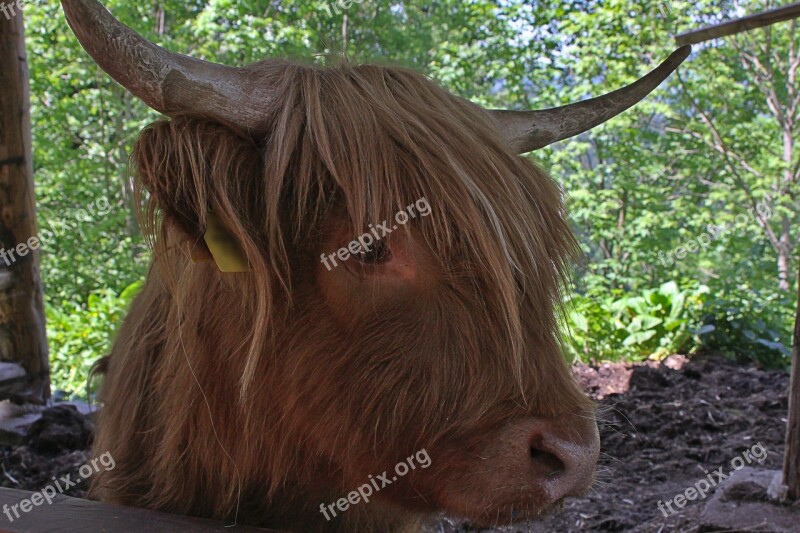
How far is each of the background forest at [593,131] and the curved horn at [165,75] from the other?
701 centimetres

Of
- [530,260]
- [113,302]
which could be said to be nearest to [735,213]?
[113,302]

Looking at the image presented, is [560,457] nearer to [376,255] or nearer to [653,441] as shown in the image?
[376,255]

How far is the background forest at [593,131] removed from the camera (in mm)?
9086

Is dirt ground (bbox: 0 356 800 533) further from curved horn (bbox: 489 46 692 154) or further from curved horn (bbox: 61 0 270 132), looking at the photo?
curved horn (bbox: 61 0 270 132)

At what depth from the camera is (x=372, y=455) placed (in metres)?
1.54

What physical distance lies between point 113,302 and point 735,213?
873cm

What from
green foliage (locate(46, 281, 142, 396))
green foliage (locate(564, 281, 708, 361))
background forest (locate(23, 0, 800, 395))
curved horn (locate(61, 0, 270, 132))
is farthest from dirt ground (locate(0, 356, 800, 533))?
green foliage (locate(46, 281, 142, 396))

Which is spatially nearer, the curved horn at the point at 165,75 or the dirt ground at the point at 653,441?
the curved horn at the point at 165,75

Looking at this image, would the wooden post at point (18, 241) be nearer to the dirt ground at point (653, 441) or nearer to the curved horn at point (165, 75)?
the dirt ground at point (653, 441)

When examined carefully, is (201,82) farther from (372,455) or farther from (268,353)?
(372,455)

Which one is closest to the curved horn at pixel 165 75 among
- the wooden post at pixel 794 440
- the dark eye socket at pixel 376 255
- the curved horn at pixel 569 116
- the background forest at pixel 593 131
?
the dark eye socket at pixel 376 255

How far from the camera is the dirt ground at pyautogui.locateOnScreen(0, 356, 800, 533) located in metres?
2.90

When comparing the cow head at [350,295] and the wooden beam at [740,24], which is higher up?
the wooden beam at [740,24]

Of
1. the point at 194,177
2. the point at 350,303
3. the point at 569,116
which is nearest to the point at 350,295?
the point at 350,303
